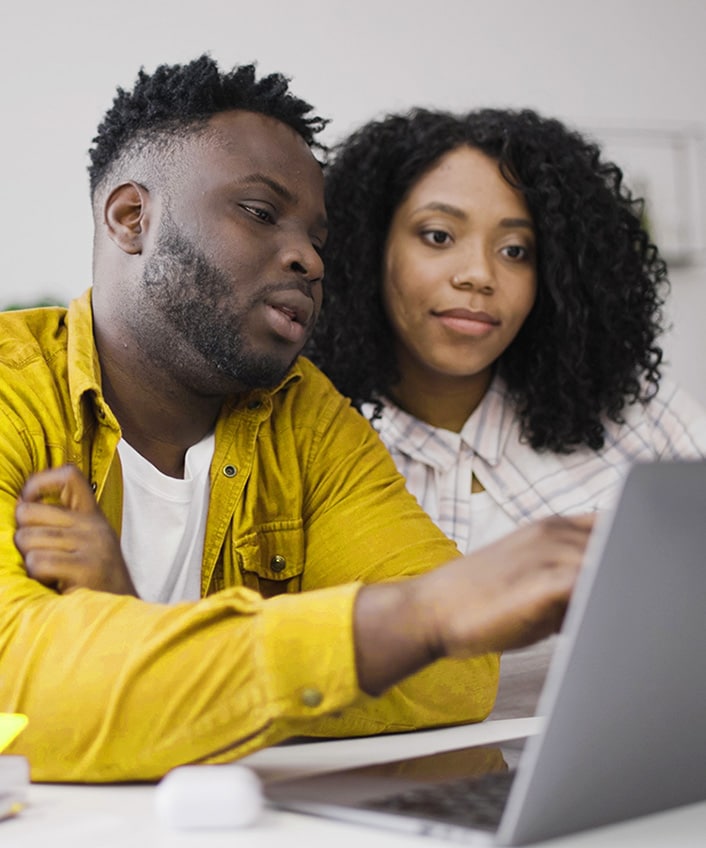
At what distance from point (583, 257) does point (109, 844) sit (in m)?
1.49

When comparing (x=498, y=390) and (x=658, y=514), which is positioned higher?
(x=658, y=514)

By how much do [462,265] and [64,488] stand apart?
99 cm

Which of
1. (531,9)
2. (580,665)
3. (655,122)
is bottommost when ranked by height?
(580,665)

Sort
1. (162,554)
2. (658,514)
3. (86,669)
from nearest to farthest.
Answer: (658,514) < (86,669) < (162,554)

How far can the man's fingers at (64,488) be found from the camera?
3.11 ft

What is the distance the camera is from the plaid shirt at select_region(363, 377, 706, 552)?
6.06ft

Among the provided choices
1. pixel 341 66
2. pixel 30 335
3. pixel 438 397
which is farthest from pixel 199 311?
pixel 341 66

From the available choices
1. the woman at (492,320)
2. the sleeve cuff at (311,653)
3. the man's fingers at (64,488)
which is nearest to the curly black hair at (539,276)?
the woman at (492,320)

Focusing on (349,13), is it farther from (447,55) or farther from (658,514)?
(658,514)

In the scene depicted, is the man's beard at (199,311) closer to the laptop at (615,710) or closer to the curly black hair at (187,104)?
the curly black hair at (187,104)

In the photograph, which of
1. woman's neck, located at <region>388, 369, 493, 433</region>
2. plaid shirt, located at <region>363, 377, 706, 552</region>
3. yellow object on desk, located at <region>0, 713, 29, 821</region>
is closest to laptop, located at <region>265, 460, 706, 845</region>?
yellow object on desk, located at <region>0, 713, 29, 821</region>

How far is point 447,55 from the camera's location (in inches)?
139

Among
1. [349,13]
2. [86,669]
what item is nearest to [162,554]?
[86,669]

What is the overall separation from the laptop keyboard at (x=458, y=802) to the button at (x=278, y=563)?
56cm
